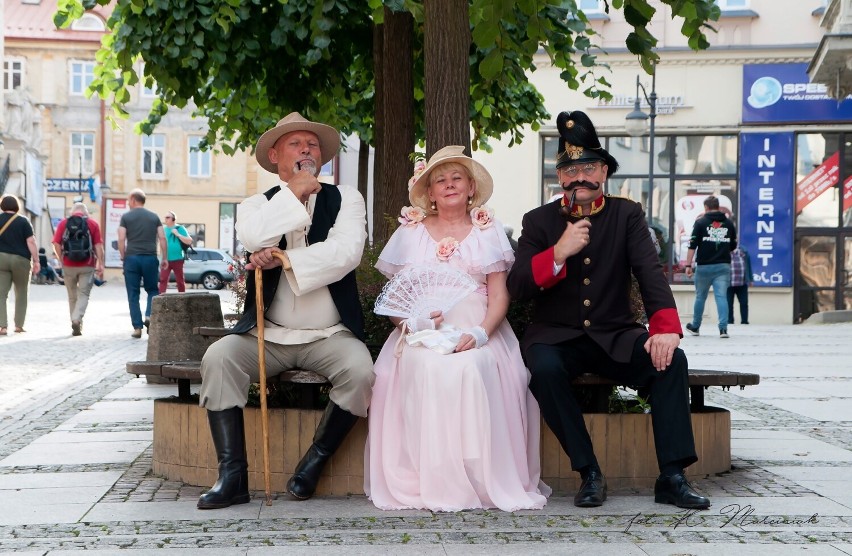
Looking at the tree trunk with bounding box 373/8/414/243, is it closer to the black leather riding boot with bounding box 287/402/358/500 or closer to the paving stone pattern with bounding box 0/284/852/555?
the paving stone pattern with bounding box 0/284/852/555

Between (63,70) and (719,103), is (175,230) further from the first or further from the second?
(63,70)

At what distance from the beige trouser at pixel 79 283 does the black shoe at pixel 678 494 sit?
39.3 ft

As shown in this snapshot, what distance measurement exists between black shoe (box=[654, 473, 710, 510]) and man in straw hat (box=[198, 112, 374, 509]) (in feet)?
4.39

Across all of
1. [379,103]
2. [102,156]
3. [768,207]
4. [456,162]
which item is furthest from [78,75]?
[456,162]

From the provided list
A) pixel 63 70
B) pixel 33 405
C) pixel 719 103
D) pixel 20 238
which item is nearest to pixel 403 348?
pixel 33 405

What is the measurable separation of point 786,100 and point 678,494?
21293 mm

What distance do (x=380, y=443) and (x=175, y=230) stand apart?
40.9 feet

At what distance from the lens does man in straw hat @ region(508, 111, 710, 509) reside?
539 cm

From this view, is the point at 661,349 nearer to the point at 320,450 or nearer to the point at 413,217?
the point at 413,217

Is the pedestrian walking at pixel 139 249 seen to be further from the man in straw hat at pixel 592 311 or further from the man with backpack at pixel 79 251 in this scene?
the man in straw hat at pixel 592 311

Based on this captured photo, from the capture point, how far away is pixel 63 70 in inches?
2115

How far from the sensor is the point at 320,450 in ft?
17.9

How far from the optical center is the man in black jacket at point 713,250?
16.2 m

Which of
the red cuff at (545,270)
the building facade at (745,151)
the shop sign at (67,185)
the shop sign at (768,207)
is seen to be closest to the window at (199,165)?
the shop sign at (67,185)
